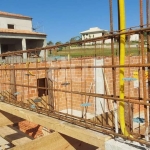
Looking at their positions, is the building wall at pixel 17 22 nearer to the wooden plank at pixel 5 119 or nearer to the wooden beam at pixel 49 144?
the wooden plank at pixel 5 119

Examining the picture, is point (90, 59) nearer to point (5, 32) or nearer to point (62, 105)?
point (62, 105)

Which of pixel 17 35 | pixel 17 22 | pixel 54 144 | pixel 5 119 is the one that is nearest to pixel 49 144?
pixel 54 144

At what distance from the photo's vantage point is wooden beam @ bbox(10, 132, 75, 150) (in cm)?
258

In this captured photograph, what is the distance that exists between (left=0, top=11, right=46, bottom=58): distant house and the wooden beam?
63.3 ft

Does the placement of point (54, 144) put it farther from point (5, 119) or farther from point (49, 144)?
point (5, 119)

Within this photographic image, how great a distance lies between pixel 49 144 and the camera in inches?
106

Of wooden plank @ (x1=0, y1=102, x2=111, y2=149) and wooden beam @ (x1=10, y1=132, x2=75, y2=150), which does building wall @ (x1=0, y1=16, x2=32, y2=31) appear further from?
wooden beam @ (x1=10, y1=132, x2=75, y2=150)

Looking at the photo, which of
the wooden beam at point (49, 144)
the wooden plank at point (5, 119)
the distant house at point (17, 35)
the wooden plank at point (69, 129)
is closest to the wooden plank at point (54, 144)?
the wooden beam at point (49, 144)

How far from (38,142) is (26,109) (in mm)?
1197

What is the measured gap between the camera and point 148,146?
6.19 feet

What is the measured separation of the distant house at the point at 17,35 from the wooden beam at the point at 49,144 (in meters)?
19.3

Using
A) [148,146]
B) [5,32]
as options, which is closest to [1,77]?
[148,146]

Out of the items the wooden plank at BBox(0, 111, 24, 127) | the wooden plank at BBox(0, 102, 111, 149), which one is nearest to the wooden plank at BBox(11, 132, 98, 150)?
the wooden plank at BBox(0, 102, 111, 149)

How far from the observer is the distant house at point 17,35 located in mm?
21391
